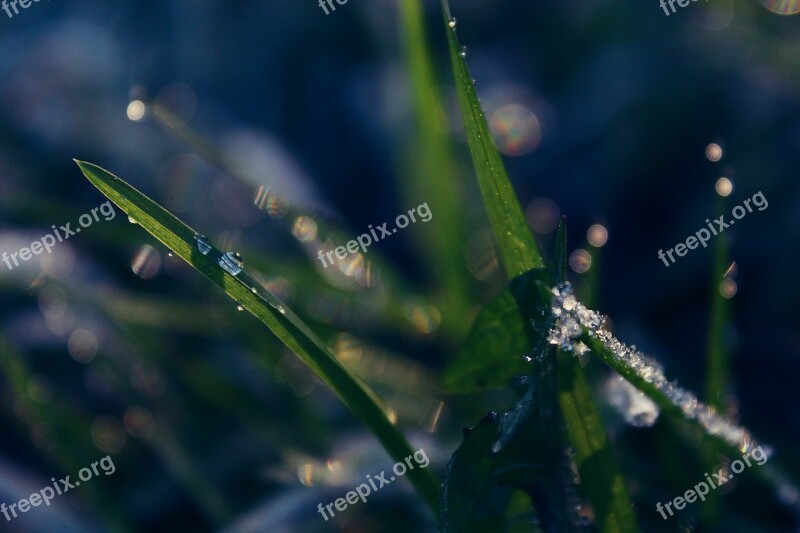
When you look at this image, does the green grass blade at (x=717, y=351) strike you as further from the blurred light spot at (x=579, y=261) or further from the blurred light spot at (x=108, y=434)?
the blurred light spot at (x=108, y=434)

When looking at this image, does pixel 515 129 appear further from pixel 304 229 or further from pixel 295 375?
pixel 295 375

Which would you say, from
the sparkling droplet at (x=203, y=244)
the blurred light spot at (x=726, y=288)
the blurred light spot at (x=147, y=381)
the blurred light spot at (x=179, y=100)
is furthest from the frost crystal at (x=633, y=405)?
the blurred light spot at (x=179, y=100)

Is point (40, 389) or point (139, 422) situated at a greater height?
point (40, 389)

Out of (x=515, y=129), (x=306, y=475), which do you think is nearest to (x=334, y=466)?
(x=306, y=475)

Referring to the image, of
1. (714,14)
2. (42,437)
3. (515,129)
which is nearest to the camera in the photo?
(42,437)

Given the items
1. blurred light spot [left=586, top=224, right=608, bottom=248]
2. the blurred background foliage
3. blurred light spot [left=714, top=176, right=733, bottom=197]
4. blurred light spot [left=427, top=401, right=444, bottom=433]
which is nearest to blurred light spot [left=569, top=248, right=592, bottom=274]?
the blurred background foliage

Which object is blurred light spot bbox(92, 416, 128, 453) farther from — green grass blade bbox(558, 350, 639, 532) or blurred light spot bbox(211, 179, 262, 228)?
green grass blade bbox(558, 350, 639, 532)
